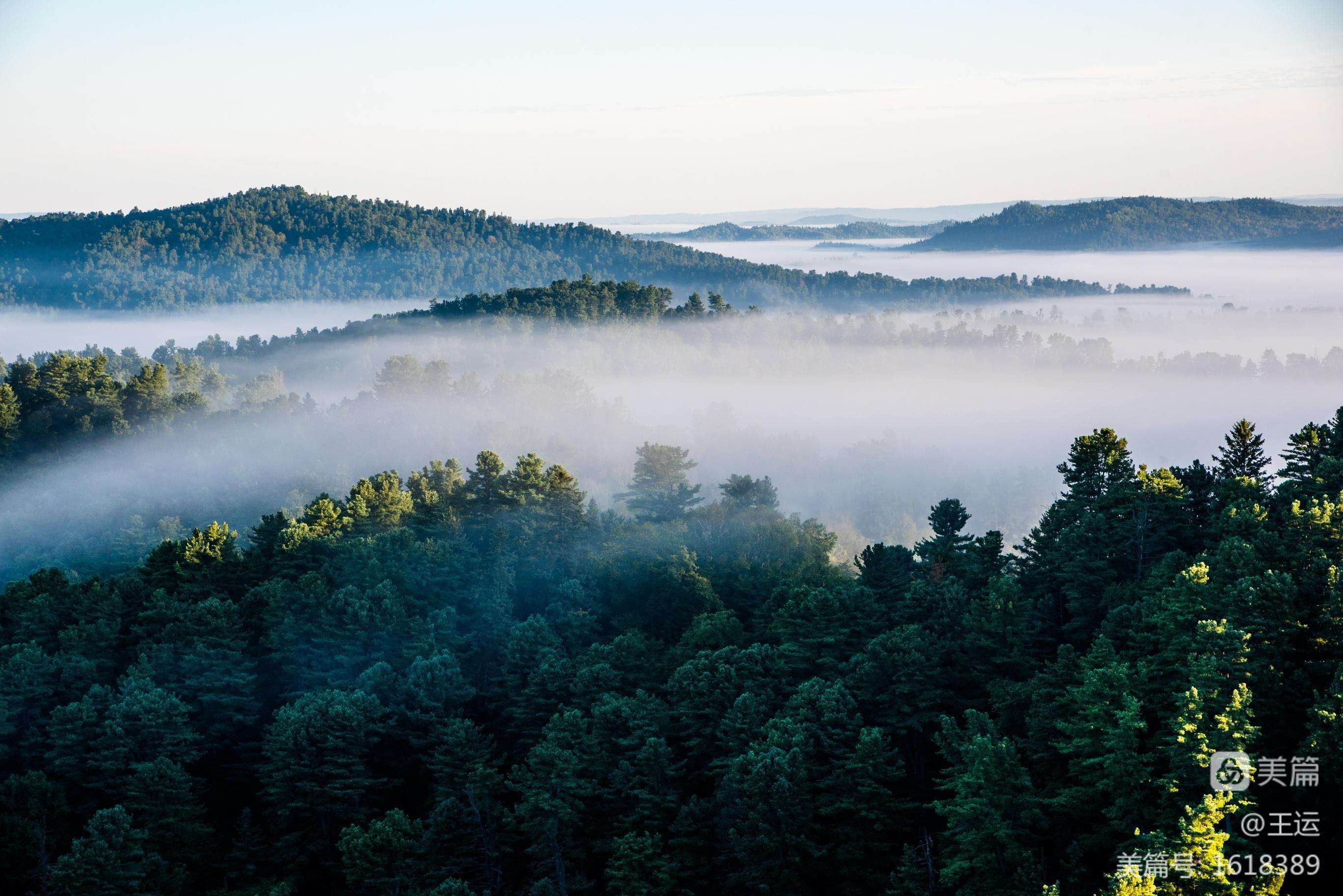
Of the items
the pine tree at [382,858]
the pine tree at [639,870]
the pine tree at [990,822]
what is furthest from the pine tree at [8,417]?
the pine tree at [990,822]

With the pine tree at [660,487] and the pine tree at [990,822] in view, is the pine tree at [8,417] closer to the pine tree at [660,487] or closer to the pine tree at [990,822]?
the pine tree at [660,487]

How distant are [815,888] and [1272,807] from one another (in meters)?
17.6

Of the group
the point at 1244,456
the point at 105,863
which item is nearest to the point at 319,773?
the point at 105,863

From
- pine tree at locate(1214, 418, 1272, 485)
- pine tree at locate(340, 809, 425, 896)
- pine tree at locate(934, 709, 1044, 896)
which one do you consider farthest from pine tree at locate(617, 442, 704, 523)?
pine tree at locate(934, 709, 1044, 896)

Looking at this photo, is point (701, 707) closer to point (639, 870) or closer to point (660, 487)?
point (639, 870)

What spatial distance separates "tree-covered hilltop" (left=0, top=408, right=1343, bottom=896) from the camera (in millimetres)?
40656

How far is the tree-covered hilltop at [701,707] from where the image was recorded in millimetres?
40656

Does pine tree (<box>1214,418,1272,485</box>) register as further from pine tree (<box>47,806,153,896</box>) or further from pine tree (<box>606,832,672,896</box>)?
pine tree (<box>47,806,153,896</box>)

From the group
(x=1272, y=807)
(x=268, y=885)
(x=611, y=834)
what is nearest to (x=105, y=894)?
(x=268, y=885)

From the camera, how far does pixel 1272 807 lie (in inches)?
1501

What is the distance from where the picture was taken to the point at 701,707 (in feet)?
184

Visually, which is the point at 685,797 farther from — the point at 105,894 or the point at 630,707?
the point at 105,894

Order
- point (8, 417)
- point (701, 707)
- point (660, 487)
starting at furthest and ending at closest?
point (8, 417)
point (660, 487)
point (701, 707)

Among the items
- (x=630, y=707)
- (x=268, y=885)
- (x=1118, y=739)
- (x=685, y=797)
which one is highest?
(x=1118, y=739)
